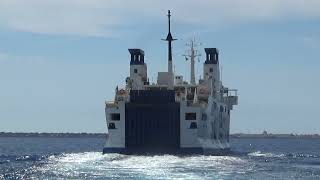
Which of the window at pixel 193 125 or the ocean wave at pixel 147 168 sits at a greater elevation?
the window at pixel 193 125

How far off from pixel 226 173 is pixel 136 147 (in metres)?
19.7

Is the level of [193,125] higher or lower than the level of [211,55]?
lower

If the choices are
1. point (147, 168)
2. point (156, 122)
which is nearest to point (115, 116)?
point (156, 122)

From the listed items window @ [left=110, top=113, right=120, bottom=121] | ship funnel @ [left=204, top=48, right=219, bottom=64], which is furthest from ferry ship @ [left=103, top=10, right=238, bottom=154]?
ship funnel @ [left=204, top=48, right=219, bottom=64]

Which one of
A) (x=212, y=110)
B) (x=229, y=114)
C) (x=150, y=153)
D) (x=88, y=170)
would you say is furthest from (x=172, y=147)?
(x=229, y=114)

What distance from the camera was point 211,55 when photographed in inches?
3602

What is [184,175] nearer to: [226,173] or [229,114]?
[226,173]

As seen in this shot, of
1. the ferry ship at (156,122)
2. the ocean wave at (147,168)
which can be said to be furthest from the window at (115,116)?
the ocean wave at (147,168)

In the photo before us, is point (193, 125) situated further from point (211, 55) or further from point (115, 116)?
point (211, 55)

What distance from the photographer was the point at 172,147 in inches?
2963

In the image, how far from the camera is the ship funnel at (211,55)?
9100 cm

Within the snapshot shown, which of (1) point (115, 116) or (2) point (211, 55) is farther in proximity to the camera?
(2) point (211, 55)

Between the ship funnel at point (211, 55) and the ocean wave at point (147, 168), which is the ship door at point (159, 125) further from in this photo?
the ship funnel at point (211, 55)

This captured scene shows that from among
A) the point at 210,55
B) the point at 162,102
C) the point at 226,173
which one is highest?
the point at 210,55
